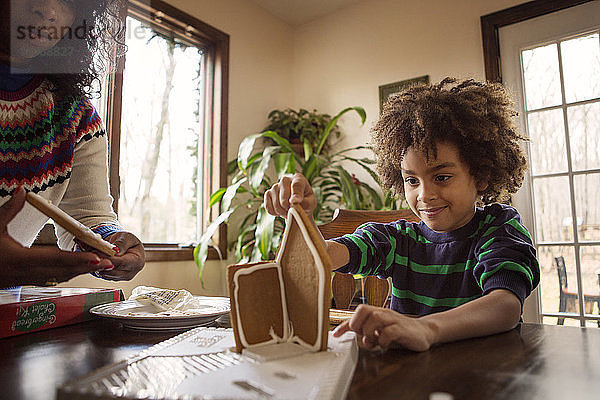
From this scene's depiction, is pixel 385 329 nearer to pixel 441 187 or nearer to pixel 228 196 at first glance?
pixel 441 187

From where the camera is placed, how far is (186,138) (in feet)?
9.03

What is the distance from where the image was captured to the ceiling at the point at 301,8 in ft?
10.6

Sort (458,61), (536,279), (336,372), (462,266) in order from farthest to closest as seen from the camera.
Result: (458,61) < (462,266) < (536,279) < (336,372)

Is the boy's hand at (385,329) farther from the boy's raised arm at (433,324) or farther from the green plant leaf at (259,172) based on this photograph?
the green plant leaf at (259,172)

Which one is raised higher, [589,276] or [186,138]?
[186,138]

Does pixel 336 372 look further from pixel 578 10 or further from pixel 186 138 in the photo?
pixel 578 10

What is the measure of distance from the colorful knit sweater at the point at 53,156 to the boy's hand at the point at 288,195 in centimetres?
Answer: 44

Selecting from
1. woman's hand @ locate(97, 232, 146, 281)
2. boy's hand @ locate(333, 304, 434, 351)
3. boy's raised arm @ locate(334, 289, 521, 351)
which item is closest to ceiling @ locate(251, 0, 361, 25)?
woman's hand @ locate(97, 232, 146, 281)

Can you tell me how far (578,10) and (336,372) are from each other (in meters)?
2.75

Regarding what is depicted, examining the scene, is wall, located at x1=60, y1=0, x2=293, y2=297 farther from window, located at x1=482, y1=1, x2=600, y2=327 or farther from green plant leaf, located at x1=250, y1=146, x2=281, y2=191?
window, located at x1=482, y1=1, x2=600, y2=327

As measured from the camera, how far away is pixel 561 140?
244 centimetres

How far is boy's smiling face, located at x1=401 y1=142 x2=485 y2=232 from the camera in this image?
3.22 ft

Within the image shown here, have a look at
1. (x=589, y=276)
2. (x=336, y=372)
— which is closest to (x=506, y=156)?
(x=336, y=372)

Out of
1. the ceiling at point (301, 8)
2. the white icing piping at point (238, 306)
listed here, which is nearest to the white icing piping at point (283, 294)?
the white icing piping at point (238, 306)
